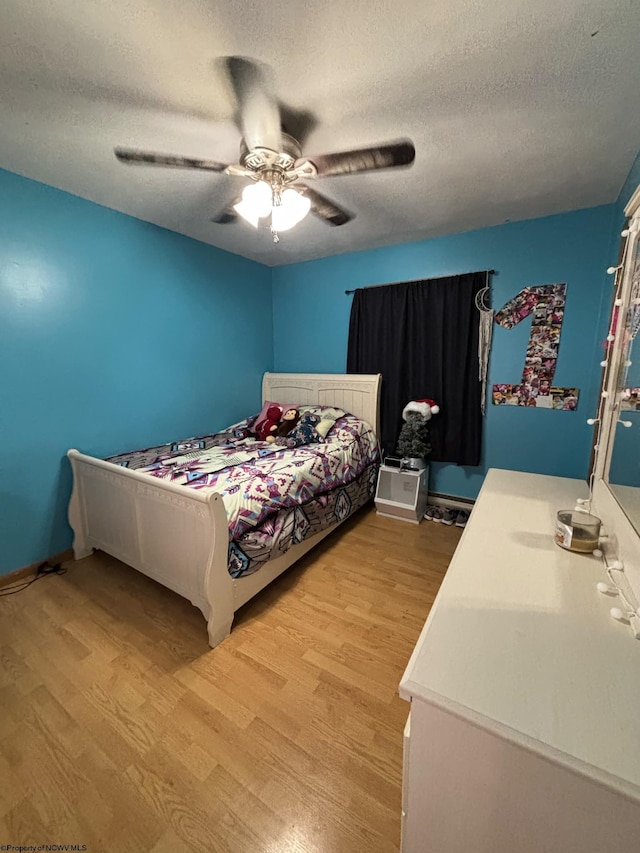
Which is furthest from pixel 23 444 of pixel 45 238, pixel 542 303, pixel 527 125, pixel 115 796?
pixel 542 303

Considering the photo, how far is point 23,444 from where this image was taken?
6.83ft

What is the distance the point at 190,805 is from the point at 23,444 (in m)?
2.08

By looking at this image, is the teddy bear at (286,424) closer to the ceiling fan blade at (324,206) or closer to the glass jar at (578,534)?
the ceiling fan blade at (324,206)

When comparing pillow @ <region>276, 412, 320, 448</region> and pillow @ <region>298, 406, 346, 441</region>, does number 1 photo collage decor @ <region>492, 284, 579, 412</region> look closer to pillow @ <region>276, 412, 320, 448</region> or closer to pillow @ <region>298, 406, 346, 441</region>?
pillow @ <region>298, 406, 346, 441</region>

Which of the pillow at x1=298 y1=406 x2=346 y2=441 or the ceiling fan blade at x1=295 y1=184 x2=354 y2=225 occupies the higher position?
the ceiling fan blade at x1=295 y1=184 x2=354 y2=225

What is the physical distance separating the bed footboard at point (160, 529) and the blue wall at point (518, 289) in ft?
7.45

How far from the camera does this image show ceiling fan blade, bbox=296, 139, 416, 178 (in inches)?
52.7

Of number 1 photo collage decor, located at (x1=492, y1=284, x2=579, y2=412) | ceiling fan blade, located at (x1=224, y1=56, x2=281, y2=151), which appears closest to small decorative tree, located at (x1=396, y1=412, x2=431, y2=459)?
number 1 photo collage decor, located at (x1=492, y1=284, x2=579, y2=412)

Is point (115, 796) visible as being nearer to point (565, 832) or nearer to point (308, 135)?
point (565, 832)

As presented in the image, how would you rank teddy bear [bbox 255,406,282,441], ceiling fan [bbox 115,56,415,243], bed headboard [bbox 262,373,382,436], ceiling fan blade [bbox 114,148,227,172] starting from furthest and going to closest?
bed headboard [bbox 262,373,382,436] → teddy bear [bbox 255,406,282,441] → ceiling fan blade [bbox 114,148,227,172] → ceiling fan [bbox 115,56,415,243]

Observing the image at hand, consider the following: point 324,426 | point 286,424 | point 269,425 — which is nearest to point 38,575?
point 269,425

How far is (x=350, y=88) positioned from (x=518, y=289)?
1956 millimetres

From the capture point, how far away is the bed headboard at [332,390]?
325 cm

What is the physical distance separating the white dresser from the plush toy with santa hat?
202 cm
